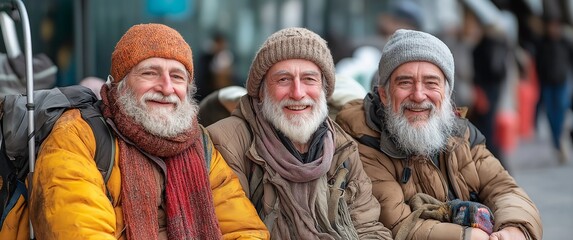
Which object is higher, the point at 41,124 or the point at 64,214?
the point at 41,124

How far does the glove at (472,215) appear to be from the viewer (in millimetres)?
4605

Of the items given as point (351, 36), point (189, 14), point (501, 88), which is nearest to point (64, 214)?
point (501, 88)

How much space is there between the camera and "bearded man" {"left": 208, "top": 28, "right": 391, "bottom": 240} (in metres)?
4.46

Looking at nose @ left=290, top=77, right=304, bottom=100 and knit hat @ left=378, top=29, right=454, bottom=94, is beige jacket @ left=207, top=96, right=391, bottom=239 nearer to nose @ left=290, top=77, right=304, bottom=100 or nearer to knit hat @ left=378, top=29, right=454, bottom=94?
nose @ left=290, top=77, right=304, bottom=100

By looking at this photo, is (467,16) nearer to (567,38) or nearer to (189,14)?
(567,38)

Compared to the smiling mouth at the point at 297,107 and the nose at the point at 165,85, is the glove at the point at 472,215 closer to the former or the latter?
the smiling mouth at the point at 297,107

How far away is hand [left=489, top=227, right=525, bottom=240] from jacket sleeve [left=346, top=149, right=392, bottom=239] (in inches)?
18.8

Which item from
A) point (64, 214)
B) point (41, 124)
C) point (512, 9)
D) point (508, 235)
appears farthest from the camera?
point (512, 9)

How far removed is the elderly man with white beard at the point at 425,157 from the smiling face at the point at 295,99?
0.40 meters

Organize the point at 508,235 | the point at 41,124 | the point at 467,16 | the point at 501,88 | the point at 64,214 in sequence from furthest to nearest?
the point at 467,16, the point at 501,88, the point at 508,235, the point at 41,124, the point at 64,214

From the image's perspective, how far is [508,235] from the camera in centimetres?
458

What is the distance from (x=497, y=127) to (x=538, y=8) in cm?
396

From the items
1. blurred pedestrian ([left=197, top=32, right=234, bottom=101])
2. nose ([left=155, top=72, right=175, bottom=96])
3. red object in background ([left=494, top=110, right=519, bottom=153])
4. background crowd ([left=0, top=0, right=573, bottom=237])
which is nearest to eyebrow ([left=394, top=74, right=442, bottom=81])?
nose ([left=155, top=72, right=175, bottom=96])

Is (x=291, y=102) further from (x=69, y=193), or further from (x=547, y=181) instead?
(x=547, y=181)
